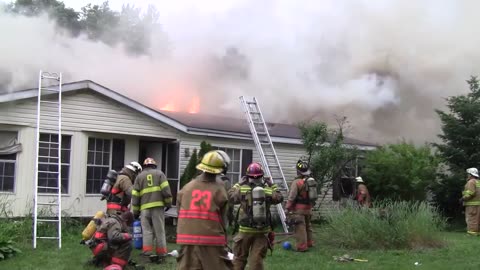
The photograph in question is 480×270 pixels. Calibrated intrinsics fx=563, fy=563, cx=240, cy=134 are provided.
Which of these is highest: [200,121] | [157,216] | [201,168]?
[200,121]

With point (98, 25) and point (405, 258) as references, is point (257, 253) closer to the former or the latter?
point (405, 258)

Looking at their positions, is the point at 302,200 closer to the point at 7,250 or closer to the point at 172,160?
the point at 172,160

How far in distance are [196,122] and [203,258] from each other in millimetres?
10285

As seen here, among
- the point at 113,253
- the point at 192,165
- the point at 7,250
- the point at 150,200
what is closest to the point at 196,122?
the point at 192,165

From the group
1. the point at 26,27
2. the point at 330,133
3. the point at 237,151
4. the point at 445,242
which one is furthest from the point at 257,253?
the point at 26,27

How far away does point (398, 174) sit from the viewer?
57.1 feet

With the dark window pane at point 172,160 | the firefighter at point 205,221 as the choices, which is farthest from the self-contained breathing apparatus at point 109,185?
the firefighter at point 205,221

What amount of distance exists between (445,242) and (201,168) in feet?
23.6

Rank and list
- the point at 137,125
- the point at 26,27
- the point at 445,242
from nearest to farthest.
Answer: the point at 445,242, the point at 137,125, the point at 26,27

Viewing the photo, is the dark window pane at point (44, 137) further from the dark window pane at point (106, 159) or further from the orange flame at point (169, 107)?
the orange flame at point (169, 107)

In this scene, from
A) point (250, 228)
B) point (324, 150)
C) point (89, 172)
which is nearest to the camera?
point (250, 228)

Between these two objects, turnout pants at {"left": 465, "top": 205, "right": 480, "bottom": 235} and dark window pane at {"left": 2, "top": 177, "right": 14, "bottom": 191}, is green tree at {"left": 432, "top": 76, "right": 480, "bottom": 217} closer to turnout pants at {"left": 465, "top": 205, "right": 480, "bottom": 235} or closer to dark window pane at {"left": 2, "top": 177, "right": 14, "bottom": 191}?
turnout pants at {"left": 465, "top": 205, "right": 480, "bottom": 235}

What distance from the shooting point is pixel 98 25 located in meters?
24.2

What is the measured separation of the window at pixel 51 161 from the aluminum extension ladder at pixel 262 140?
443 centimetres
